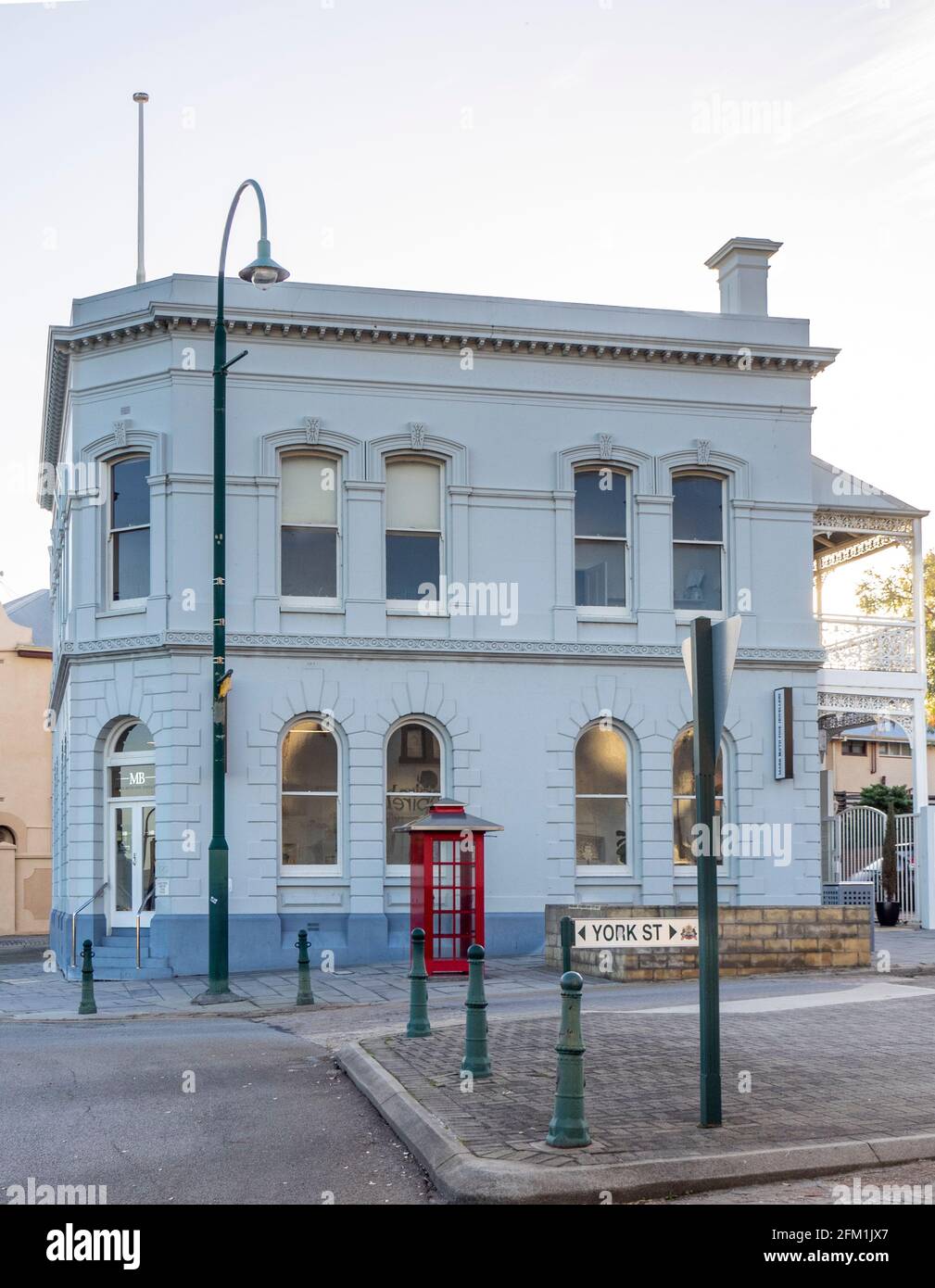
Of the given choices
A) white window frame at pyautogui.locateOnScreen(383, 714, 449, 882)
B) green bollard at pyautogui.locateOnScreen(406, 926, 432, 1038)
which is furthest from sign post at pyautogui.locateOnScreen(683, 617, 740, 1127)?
white window frame at pyautogui.locateOnScreen(383, 714, 449, 882)

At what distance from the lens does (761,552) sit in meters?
26.1

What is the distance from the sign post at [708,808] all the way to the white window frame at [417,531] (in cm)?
1583

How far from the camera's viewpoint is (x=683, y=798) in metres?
25.6

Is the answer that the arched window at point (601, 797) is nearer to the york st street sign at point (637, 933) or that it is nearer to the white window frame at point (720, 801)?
the white window frame at point (720, 801)

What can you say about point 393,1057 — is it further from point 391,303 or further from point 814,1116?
point 391,303

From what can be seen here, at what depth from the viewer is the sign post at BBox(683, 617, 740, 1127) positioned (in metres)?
8.67

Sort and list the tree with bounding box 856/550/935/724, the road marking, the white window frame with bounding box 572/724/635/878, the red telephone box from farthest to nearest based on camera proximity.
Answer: the tree with bounding box 856/550/935/724 < the white window frame with bounding box 572/724/635/878 < the red telephone box < the road marking

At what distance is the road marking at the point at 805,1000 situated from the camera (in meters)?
15.1

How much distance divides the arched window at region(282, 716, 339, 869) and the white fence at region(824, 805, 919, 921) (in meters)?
11.3

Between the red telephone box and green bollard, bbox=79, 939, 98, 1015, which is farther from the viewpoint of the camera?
the red telephone box

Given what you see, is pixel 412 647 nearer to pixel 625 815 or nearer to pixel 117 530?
pixel 625 815

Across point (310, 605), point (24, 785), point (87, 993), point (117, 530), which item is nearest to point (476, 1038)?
point (87, 993)

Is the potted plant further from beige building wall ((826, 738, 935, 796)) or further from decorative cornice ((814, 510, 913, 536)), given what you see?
beige building wall ((826, 738, 935, 796))
